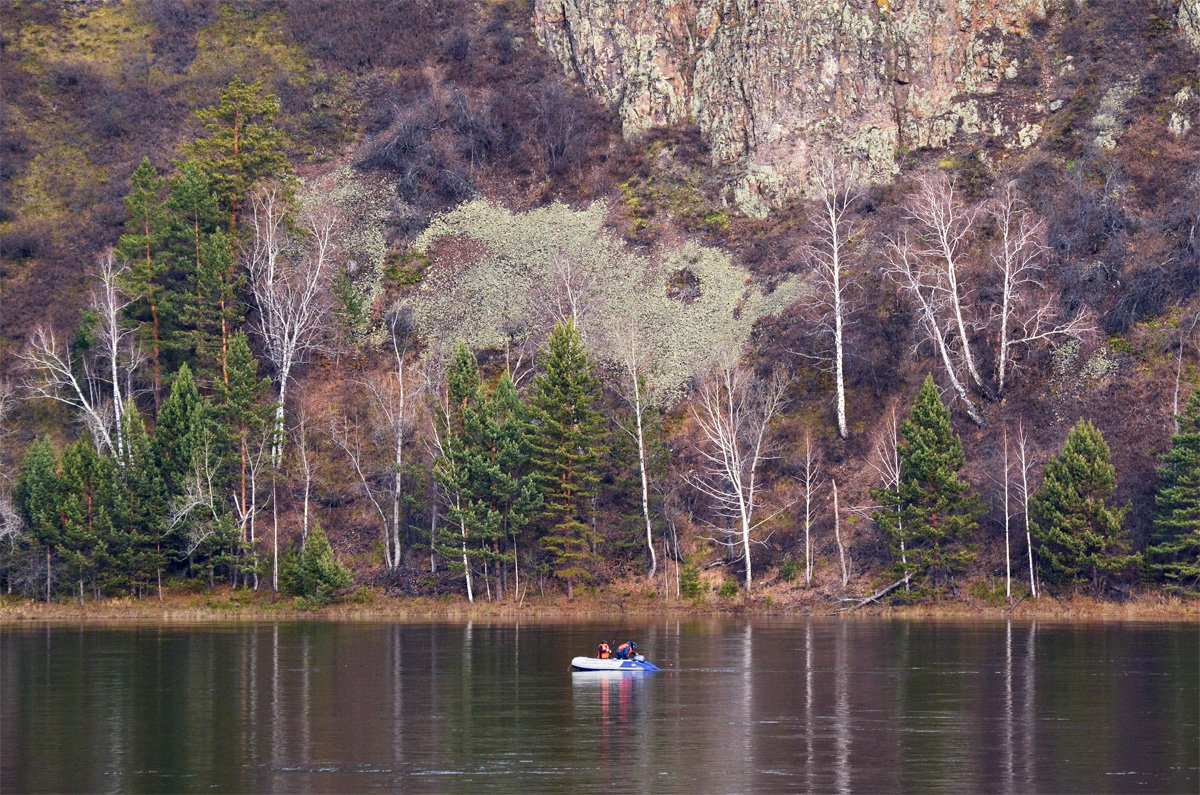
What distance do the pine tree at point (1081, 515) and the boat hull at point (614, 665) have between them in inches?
965

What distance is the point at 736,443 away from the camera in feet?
239

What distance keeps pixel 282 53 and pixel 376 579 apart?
224ft

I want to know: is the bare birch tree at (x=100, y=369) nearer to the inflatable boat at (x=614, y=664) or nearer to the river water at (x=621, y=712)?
the river water at (x=621, y=712)

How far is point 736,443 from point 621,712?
33.9 m

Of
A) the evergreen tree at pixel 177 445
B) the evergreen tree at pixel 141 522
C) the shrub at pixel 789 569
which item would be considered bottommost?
the shrub at pixel 789 569

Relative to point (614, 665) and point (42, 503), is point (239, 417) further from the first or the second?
point (614, 665)

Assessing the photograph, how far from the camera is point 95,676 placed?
48.4 m

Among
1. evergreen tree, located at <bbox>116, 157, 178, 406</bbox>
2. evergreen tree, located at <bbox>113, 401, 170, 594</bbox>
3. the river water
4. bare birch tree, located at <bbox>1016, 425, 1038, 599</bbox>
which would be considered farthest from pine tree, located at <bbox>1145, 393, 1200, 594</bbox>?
evergreen tree, located at <bbox>116, 157, 178, 406</bbox>

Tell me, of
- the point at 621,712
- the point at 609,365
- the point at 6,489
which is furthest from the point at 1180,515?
the point at 6,489

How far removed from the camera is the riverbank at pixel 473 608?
66.0m

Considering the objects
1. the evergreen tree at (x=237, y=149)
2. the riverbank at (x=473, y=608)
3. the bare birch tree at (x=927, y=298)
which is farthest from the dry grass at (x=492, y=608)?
the evergreen tree at (x=237, y=149)

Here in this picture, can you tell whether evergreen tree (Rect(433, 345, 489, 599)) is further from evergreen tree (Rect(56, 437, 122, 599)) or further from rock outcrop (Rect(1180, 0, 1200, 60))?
rock outcrop (Rect(1180, 0, 1200, 60))

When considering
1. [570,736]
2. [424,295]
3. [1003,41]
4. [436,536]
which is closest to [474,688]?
[570,736]

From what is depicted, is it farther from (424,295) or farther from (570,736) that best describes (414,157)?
(570,736)
